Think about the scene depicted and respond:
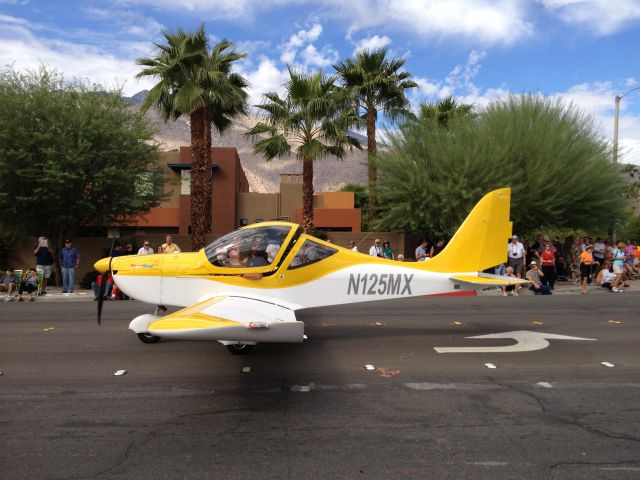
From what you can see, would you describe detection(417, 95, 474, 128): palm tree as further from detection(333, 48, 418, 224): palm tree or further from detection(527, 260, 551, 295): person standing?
Result: detection(527, 260, 551, 295): person standing

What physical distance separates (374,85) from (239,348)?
861 inches

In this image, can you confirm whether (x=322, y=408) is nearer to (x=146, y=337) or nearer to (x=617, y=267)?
(x=146, y=337)

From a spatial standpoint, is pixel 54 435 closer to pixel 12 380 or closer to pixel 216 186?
pixel 12 380

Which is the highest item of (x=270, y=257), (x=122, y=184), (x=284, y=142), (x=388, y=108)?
(x=388, y=108)

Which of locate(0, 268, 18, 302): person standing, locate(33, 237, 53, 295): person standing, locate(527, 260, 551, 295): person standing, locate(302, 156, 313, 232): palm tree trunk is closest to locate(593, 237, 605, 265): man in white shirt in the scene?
locate(527, 260, 551, 295): person standing

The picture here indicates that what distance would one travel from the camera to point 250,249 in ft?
24.6

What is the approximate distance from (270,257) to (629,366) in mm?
5130

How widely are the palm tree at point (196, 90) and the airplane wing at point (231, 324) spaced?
1509 centimetres

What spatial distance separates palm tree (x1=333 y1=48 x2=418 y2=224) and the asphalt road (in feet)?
64.8

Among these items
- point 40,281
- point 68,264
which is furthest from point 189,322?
point 68,264

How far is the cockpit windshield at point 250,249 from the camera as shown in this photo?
7449 mm

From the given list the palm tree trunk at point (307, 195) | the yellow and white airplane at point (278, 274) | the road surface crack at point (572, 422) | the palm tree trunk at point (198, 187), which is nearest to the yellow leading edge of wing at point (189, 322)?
the yellow and white airplane at point (278, 274)

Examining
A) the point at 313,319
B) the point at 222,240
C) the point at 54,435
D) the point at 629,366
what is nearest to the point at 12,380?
the point at 54,435

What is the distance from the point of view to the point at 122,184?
17781mm
